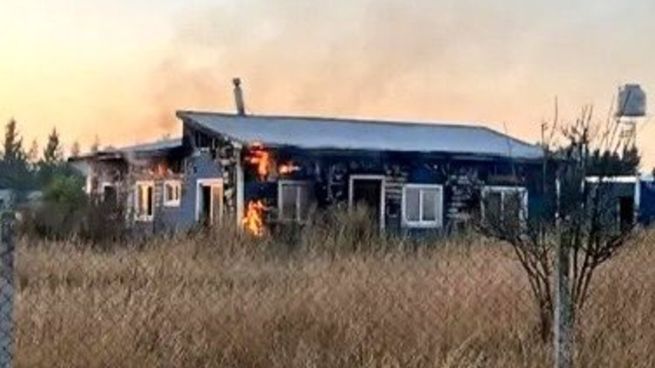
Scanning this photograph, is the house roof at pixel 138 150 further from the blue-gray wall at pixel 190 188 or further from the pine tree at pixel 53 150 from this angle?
the pine tree at pixel 53 150

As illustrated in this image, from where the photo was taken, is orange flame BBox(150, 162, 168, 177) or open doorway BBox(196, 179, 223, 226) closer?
open doorway BBox(196, 179, 223, 226)

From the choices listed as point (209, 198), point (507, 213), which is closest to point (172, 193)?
point (209, 198)

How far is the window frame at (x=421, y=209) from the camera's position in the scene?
24.7m

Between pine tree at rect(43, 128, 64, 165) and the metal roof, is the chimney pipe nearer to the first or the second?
the metal roof

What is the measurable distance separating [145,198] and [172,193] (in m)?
1.32

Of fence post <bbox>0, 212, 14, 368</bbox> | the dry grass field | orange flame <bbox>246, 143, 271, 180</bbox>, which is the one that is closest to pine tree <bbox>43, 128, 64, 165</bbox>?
orange flame <bbox>246, 143, 271, 180</bbox>

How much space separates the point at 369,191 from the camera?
24.5 m

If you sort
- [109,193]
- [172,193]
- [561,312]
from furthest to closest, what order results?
[172,193], [109,193], [561,312]

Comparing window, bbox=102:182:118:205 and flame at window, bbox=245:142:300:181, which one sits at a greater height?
flame at window, bbox=245:142:300:181

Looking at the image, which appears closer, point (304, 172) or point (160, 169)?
point (304, 172)

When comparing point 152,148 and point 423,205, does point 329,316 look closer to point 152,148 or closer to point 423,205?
point 423,205

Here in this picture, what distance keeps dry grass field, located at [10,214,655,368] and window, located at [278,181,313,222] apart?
11252mm

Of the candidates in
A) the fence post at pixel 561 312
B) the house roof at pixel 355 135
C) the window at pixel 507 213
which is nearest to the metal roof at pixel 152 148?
the house roof at pixel 355 135

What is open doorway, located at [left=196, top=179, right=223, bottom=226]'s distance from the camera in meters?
24.4
